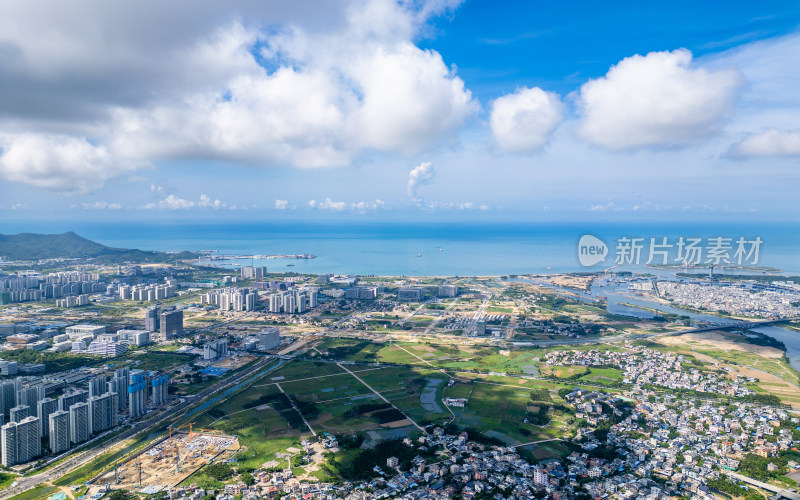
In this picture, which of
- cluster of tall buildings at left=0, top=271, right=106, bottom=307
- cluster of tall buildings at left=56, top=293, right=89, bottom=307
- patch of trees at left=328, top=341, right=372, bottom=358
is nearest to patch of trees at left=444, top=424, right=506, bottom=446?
patch of trees at left=328, top=341, right=372, bottom=358

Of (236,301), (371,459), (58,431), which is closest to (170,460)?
(58,431)

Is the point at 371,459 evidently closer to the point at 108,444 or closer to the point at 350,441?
the point at 350,441

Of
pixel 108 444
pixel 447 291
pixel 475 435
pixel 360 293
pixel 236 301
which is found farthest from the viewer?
pixel 447 291

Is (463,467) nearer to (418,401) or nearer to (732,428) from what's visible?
(418,401)

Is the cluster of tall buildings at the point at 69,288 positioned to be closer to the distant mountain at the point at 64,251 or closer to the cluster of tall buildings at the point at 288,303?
the cluster of tall buildings at the point at 288,303

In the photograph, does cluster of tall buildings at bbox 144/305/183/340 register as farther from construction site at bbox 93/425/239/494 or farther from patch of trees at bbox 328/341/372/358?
construction site at bbox 93/425/239/494

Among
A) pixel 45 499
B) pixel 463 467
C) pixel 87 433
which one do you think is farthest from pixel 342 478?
pixel 87 433
